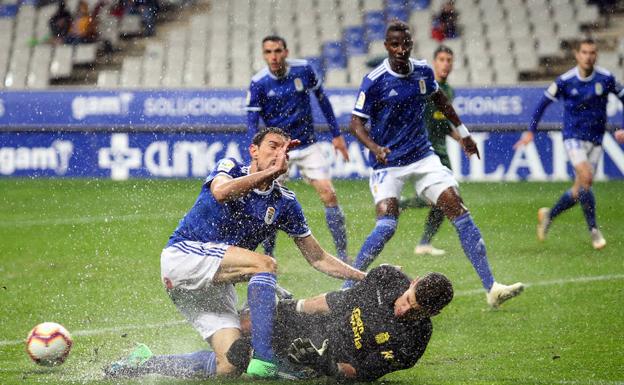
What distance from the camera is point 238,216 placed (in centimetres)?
746

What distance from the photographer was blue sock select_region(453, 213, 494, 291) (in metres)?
9.62

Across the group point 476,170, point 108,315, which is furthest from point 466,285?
point 476,170

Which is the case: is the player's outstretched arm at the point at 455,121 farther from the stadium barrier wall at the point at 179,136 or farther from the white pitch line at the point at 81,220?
the stadium barrier wall at the point at 179,136

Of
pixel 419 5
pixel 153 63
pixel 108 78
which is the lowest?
pixel 108 78

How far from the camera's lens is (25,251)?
43.8ft

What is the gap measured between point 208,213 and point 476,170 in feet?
39.0

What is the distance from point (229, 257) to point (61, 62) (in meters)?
18.2

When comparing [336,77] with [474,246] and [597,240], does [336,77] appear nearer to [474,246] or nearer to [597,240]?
[597,240]

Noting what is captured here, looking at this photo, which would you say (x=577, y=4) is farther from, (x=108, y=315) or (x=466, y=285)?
(x=108, y=315)

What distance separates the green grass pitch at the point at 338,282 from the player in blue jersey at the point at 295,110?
0.72 meters

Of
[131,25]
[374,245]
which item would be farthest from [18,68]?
[374,245]

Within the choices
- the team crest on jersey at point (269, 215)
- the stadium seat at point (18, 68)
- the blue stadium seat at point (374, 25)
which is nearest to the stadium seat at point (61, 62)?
the stadium seat at point (18, 68)

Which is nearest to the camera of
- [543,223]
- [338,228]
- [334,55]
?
[338,228]

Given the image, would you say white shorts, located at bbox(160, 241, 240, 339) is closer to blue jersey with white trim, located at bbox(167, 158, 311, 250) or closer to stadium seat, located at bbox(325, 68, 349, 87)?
blue jersey with white trim, located at bbox(167, 158, 311, 250)
